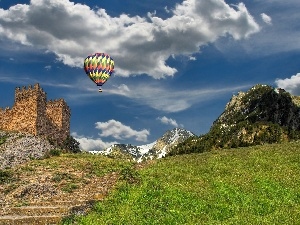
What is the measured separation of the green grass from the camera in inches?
953

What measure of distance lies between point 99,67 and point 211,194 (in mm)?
44490

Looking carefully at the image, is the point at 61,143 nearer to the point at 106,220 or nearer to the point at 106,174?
the point at 106,174

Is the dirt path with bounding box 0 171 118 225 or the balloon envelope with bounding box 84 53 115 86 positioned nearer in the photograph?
the dirt path with bounding box 0 171 118 225

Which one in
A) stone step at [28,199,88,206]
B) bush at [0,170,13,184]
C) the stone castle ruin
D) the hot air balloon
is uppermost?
the hot air balloon

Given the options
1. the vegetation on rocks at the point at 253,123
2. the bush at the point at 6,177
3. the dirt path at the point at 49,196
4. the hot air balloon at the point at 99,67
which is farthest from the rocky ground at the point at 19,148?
the vegetation on rocks at the point at 253,123

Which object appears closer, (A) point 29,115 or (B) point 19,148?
(B) point 19,148

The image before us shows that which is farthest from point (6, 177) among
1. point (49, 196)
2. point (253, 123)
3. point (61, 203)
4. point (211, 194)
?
point (253, 123)

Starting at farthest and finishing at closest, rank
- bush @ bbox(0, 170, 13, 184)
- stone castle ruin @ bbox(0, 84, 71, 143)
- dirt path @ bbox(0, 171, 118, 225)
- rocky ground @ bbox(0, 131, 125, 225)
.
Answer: stone castle ruin @ bbox(0, 84, 71, 143), bush @ bbox(0, 170, 13, 184), rocky ground @ bbox(0, 131, 125, 225), dirt path @ bbox(0, 171, 118, 225)

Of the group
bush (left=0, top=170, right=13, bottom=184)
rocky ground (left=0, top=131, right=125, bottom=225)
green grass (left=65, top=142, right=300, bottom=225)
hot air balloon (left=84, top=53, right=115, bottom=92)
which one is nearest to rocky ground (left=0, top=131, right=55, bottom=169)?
rocky ground (left=0, top=131, right=125, bottom=225)

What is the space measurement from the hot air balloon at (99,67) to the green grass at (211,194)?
31877mm

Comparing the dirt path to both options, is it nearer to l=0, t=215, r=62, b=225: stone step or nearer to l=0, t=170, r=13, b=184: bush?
l=0, t=215, r=62, b=225: stone step

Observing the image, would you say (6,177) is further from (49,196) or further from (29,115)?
(29,115)

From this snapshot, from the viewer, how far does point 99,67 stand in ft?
231

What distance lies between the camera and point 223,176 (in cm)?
3503
